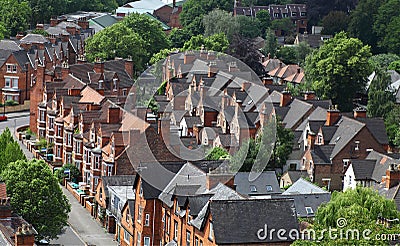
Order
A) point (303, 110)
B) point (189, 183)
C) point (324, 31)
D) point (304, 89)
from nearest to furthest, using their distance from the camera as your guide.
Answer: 1. point (189, 183)
2. point (303, 110)
3. point (304, 89)
4. point (324, 31)

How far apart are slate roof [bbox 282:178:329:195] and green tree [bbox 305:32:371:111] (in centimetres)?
3643

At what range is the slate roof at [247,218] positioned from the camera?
50.7m

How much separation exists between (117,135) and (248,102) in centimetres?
1864

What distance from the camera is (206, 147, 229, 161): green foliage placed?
74.3 meters

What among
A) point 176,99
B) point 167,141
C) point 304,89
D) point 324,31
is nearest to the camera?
point 167,141

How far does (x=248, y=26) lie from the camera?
502 feet

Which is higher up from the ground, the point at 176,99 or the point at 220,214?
the point at 220,214

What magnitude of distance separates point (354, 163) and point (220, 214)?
1022 inches

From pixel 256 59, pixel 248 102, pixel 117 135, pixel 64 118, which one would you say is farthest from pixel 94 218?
pixel 256 59

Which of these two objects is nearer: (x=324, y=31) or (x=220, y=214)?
(x=220, y=214)

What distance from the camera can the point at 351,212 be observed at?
50.3m

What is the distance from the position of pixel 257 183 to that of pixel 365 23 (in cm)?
7754

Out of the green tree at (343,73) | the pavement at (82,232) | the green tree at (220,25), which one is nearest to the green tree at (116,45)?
the green tree at (220,25)

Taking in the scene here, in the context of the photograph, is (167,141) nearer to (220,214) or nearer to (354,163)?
(354,163)
